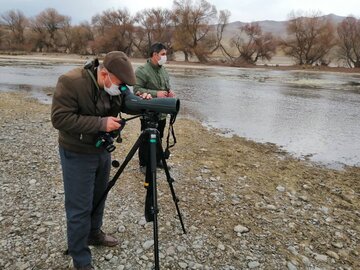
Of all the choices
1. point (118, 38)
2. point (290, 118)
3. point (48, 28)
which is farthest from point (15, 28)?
point (290, 118)

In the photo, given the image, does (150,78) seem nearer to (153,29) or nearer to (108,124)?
(108,124)

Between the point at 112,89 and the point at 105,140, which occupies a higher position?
the point at 112,89

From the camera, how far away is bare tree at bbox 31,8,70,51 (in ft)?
256

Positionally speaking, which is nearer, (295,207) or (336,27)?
(295,207)

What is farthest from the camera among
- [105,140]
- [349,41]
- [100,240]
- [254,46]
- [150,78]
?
[254,46]

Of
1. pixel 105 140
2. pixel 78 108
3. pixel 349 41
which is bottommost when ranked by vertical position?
pixel 105 140

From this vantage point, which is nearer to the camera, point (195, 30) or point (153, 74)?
point (153, 74)

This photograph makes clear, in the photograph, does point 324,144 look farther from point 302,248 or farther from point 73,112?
→ point 73,112

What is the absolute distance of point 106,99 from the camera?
2754mm

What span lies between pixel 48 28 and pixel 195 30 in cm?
3840

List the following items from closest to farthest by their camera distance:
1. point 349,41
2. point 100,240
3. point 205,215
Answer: point 100,240 < point 205,215 < point 349,41

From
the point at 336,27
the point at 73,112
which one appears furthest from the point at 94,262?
the point at 336,27

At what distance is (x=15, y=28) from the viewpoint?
83062mm

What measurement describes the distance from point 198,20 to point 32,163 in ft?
195
